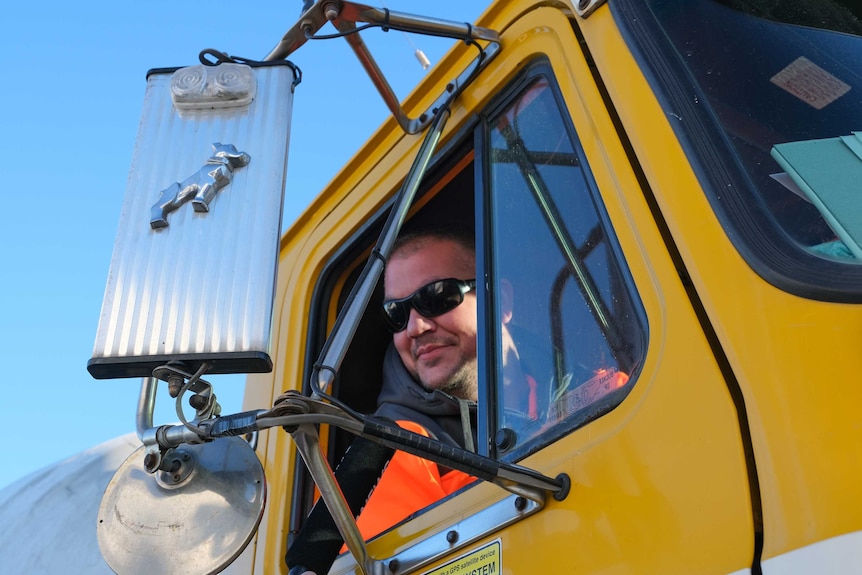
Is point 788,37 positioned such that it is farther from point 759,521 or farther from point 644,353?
point 759,521

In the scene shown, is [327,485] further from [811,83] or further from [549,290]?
[811,83]

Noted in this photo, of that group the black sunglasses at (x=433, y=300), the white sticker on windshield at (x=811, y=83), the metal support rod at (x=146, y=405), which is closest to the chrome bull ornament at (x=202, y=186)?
the metal support rod at (x=146, y=405)

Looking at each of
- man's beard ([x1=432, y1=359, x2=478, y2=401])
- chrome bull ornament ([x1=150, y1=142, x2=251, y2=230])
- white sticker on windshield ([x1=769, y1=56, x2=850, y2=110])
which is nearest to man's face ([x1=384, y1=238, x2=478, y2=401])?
man's beard ([x1=432, y1=359, x2=478, y2=401])

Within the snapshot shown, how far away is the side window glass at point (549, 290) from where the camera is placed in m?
1.48

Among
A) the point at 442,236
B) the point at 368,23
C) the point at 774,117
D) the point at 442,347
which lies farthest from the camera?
the point at 442,236

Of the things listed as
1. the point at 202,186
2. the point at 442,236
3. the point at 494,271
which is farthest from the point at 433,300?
the point at 202,186

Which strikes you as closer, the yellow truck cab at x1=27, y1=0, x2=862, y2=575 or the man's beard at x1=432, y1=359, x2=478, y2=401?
the yellow truck cab at x1=27, y1=0, x2=862, y2=575

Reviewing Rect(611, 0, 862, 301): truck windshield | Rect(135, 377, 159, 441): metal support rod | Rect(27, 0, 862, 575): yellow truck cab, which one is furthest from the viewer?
Rect(135, 377, 159, 441): metal support rod

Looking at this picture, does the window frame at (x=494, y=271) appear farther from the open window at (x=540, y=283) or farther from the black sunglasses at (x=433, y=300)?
the black sunglasses at (x=433, y=300)

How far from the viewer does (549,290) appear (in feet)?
5.47

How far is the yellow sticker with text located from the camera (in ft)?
4.74

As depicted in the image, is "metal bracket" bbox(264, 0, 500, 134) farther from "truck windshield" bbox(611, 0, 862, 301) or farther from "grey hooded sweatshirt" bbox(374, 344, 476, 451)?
"grey hooded sweatshirt" bbox(374, 344, 476, 451)

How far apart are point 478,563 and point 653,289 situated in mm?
469

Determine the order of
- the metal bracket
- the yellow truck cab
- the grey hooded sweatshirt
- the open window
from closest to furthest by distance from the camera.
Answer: the yellow truck cab
the open window
the metal bracket
the grey hooded sweatshirt
